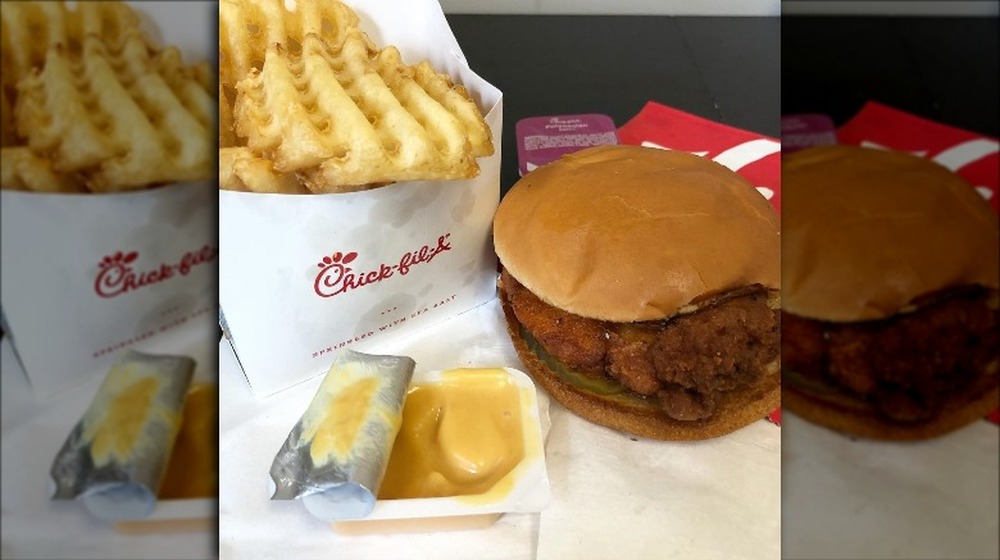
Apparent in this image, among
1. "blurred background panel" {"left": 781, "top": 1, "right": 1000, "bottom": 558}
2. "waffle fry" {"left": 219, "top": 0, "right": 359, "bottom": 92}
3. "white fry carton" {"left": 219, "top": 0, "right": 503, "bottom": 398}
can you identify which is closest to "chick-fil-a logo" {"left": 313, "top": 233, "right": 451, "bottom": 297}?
"white fry carton" {"left": 219, "top": 0, "right": 503, "bottom": 398}

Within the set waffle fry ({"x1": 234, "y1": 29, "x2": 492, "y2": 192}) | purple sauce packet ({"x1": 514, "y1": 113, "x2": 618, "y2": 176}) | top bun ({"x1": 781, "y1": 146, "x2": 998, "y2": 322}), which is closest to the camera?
top bun ({"x1": 781, "y1": 146, "x2": 998, "y2": 322})

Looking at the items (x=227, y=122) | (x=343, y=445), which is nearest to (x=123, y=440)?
(x=343, y=445)

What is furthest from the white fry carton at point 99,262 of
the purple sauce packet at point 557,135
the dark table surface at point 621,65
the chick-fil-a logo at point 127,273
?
the purple sauce packet at point 557,135

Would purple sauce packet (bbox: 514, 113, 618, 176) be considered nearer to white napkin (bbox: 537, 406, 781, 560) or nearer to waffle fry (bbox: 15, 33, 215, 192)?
white napkin (bbox: 537, 406, 781, 560)

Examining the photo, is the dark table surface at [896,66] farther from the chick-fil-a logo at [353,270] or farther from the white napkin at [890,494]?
the chick-fil-a logo at [353,270]

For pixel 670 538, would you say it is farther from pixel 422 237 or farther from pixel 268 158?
pixel 268 158

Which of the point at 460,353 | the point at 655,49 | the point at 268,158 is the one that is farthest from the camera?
the point at 460,353

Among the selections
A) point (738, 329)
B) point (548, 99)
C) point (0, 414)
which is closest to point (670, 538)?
point (738, 329)
